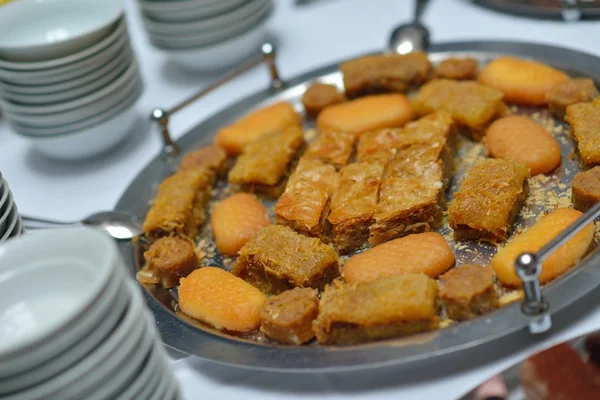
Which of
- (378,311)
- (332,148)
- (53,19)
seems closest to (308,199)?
(332,148)

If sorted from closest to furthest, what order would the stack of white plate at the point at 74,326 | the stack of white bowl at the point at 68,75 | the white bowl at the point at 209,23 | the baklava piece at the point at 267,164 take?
1. the stack of white plate at the point at 74,326
2. the baklava piece at the point at 267,164
3. the stack of white bowl at the point at 68,75
4. the white bowl at the point at 209,23

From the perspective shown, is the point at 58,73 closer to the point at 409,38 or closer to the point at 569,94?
the point at 409,38

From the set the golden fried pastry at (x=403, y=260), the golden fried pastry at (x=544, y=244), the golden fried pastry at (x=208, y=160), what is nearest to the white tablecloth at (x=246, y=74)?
the golden fried pastry at (x=208, y=160)

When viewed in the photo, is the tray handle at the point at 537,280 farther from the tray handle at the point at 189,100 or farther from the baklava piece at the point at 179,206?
the tray handle at the point at 189,100

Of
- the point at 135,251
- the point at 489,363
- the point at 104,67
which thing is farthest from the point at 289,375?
the point at 104,67

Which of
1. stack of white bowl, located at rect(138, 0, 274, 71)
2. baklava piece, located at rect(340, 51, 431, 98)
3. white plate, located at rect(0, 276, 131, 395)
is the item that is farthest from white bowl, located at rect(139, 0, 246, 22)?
white plate, located at rect(0, 276, 131, 395)

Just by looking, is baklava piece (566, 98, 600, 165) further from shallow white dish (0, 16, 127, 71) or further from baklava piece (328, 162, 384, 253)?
shallow white dish (0, 16, 127, 71)
